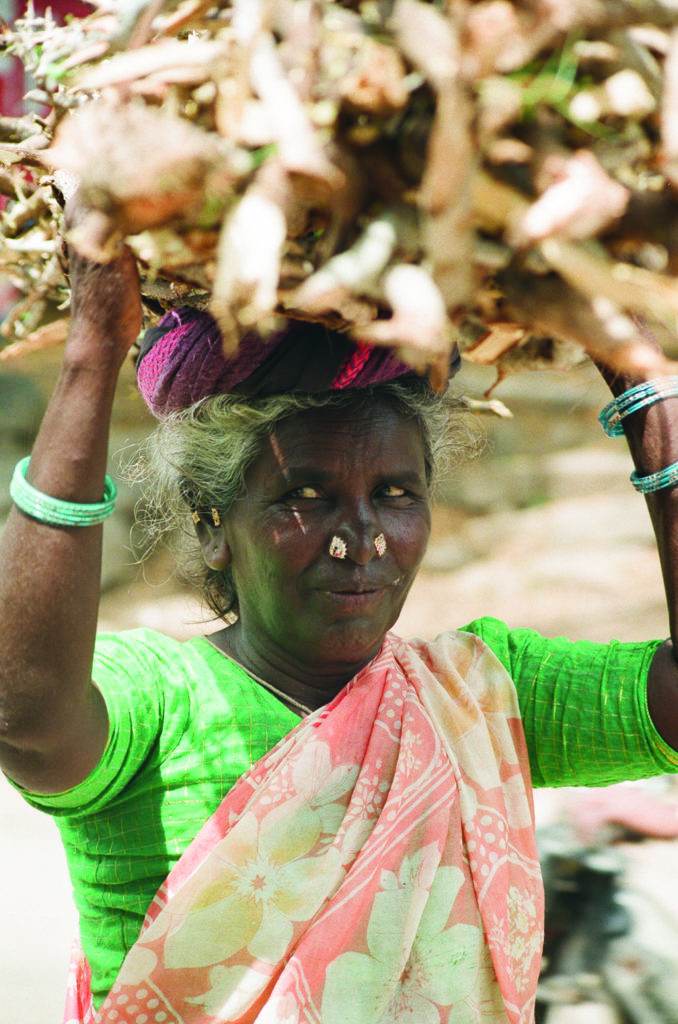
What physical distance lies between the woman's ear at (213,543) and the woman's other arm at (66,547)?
522 millimetres

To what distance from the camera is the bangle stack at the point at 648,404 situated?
5.34 feet

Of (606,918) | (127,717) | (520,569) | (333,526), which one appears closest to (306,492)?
(333,526)

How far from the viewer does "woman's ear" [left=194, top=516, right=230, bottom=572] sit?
70.7 inches

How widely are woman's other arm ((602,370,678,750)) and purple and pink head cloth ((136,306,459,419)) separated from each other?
289mm

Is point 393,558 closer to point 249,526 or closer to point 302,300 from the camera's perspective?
point 249,526

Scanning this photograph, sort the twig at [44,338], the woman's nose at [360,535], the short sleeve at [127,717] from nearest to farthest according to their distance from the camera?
1. the short sleeve at [127,717]
2. the woman's nose at [360,535]
3. the twig at [44,338]

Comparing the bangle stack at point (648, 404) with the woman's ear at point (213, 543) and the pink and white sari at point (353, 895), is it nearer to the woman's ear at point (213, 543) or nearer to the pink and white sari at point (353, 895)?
the pink and white sari at point (353, 895)

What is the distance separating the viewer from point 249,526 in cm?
168

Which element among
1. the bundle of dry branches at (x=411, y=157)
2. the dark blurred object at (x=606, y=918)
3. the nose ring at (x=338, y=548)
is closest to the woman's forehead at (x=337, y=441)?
the nose ring at (x=338, y=548)

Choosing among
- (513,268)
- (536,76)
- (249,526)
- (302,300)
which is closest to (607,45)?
(536,76)

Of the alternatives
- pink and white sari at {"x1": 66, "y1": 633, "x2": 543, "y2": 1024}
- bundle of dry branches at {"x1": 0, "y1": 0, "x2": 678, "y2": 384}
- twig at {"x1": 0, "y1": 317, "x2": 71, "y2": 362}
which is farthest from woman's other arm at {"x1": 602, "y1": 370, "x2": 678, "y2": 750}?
twig at {"x1": 0, "y1": 317, "x2": 71, "y2": 362}

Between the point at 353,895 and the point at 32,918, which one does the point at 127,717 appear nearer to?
the point at 353,895

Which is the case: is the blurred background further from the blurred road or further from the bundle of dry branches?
the bundle of dry branches

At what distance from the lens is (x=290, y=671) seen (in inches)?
67.9
